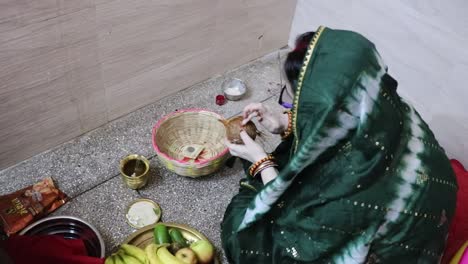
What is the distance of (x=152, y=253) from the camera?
1.35 metres

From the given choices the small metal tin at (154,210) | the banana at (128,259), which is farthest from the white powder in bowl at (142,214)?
the banana at (128,259)

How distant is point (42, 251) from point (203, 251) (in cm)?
50

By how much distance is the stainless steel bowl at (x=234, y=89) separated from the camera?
212 cm

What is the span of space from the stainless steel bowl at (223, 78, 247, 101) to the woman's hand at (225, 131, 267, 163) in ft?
2.25

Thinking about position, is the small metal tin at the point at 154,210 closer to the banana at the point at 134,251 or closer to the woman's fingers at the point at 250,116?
the banana at the point at 134,251

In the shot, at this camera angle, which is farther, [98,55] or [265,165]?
[98,55]

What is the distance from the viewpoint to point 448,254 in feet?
4.33

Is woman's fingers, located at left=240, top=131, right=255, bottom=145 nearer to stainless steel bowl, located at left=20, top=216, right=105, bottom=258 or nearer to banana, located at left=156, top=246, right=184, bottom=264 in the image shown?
banana, located at left=156, top=246, right=184, bottom=264

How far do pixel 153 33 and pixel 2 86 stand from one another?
24.6 inches

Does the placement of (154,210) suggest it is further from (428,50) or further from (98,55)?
(428,50)

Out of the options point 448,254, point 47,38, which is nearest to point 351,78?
point 448,254

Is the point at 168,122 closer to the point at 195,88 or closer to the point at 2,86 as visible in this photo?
the point at 195,88

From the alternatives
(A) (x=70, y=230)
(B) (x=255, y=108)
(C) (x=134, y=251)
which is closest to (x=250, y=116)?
(B) (x=255, y=108)

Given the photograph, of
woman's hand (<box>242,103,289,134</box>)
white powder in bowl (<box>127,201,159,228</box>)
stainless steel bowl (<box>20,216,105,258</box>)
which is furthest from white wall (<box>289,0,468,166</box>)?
stainless steel bowl (<box>20,216,105,258</box>)
